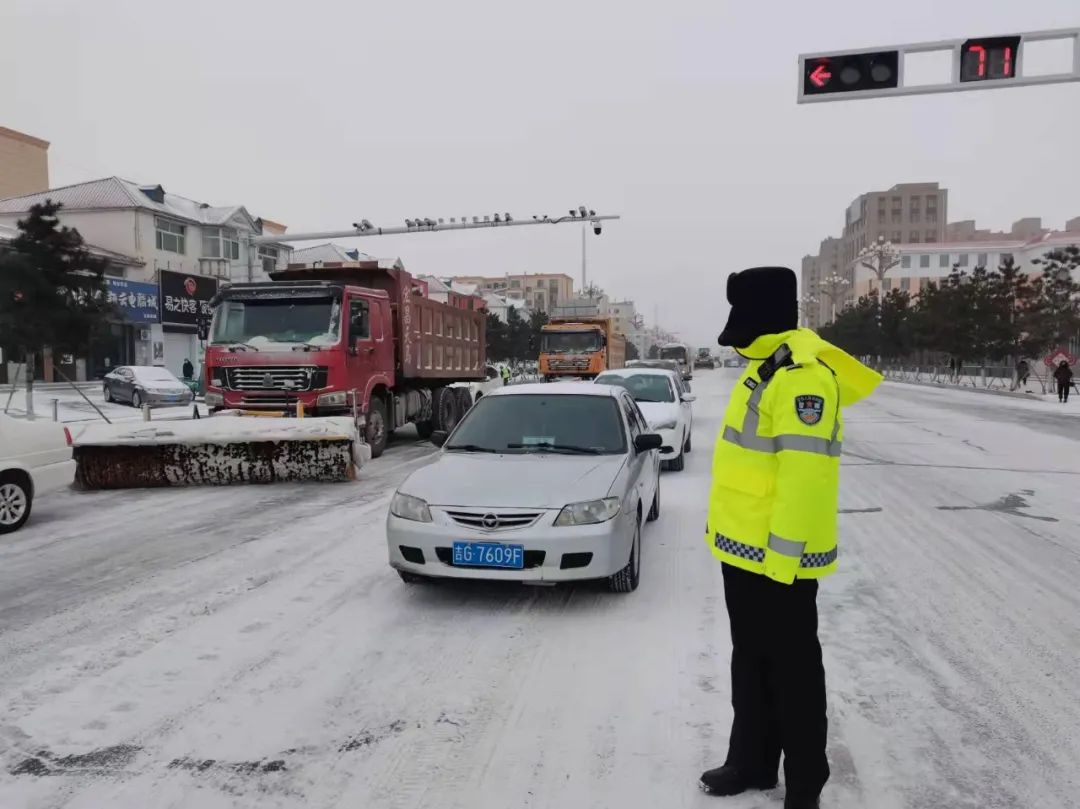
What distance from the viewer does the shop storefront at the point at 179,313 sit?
39812 millimetres

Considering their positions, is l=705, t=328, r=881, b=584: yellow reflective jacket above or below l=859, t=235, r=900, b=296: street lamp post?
below

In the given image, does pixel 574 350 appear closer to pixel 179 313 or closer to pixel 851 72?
pixel 851 72

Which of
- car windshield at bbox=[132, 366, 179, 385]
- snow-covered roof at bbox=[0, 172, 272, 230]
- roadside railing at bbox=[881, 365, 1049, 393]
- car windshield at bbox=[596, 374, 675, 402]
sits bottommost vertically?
roadside railing at bbox=[881, 365, 1049, 393]

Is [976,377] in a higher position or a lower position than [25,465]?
lower

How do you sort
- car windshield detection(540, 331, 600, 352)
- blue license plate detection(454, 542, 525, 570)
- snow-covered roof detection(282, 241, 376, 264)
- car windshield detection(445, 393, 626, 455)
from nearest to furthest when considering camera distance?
blue license plate detection(454, 542, 525, 570)
car windshield detection(445, 393, 626, 455)
car windshield detection(540, 331, 600, 352)
snow-covered roof detection(282, 241, 376, 264)

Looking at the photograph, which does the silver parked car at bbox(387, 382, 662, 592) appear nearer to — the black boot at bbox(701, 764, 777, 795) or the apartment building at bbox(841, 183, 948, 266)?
the black boot at bbox(701, 764, 777, 795)

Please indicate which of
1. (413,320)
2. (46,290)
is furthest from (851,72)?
(46,290)

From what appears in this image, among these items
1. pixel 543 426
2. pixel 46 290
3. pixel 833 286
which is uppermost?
pixel 833 286

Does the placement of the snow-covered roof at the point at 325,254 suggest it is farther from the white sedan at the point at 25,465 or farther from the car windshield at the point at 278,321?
the white sedan at the point at 25,465

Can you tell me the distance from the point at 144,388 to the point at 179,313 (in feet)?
53.2

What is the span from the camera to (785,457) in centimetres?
259

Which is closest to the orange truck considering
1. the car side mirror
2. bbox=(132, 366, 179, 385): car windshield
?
bbox=(132, 366, 179, 385): car windshield

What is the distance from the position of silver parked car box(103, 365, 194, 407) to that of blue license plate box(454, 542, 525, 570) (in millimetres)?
24305

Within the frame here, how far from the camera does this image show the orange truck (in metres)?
28.0
